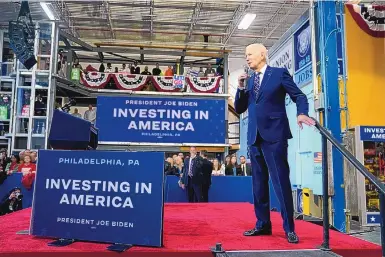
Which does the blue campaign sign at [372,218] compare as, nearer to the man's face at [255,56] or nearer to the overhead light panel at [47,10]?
the man's face at [255,56]

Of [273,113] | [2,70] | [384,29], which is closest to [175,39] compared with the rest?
[2,70]

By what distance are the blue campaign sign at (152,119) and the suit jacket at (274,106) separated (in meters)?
1.21

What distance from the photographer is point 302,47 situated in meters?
8.65

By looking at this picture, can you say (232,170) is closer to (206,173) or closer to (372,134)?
(206,173)

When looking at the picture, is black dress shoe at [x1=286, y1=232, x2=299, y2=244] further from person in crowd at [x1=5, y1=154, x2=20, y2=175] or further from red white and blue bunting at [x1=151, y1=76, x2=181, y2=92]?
red white and blue bunting at [x1=151, y1=76, x2=181, y2=92]

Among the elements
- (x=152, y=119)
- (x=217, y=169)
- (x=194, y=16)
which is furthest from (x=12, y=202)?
(x=194, y=16)

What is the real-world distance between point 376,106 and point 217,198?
4155 mm

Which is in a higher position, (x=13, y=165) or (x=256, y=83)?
(x=256, y=83)

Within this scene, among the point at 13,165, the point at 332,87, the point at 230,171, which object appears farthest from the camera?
the point at 230,171

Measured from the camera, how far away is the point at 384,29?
8.59 metres

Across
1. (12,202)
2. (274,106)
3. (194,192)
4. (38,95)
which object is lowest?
(12,202)

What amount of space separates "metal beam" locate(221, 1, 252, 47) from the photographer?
12282mm

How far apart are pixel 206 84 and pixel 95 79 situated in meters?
3.86

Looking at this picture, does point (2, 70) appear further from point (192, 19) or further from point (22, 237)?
point (22, 237)
